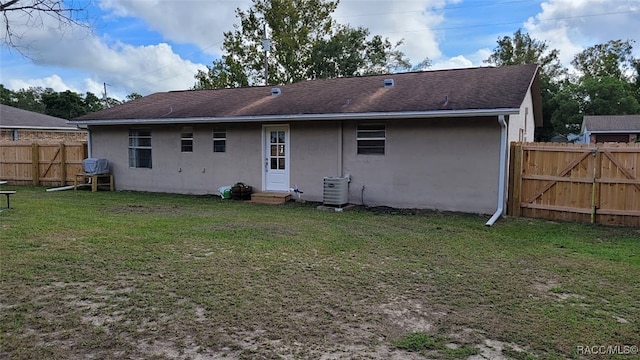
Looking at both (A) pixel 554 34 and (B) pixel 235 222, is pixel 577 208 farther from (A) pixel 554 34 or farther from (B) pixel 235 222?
(A) pixel 554 34

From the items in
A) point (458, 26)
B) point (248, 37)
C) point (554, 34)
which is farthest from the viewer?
point (554, 34)

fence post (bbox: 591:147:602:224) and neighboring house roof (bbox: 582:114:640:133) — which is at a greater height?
neighboring house roof (bbox: 582:114:640:133)

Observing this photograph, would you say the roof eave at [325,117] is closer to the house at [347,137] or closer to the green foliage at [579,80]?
the house at [347,137]

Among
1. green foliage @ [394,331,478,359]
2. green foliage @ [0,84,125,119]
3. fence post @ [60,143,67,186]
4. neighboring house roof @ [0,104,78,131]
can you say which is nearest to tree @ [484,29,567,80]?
neighboring house roof @ [0,104,78,131]

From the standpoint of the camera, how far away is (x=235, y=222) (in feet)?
26.5

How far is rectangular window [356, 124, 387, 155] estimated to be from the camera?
10.2m

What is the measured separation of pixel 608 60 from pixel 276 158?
41578mm

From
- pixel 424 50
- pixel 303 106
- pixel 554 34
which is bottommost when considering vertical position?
pixel 303 106

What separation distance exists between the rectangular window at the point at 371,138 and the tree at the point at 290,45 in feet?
66.2

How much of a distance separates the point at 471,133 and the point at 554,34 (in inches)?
1307

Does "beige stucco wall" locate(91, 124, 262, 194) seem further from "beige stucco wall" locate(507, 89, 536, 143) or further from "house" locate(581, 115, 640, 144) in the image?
"house" locate(581, 115, 640, 144)

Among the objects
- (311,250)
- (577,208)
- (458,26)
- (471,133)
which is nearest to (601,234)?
(577,208)

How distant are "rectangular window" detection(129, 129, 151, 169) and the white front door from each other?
4.02 m

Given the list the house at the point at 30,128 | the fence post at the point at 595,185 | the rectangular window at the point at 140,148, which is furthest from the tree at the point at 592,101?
the house at the point at 30,128
